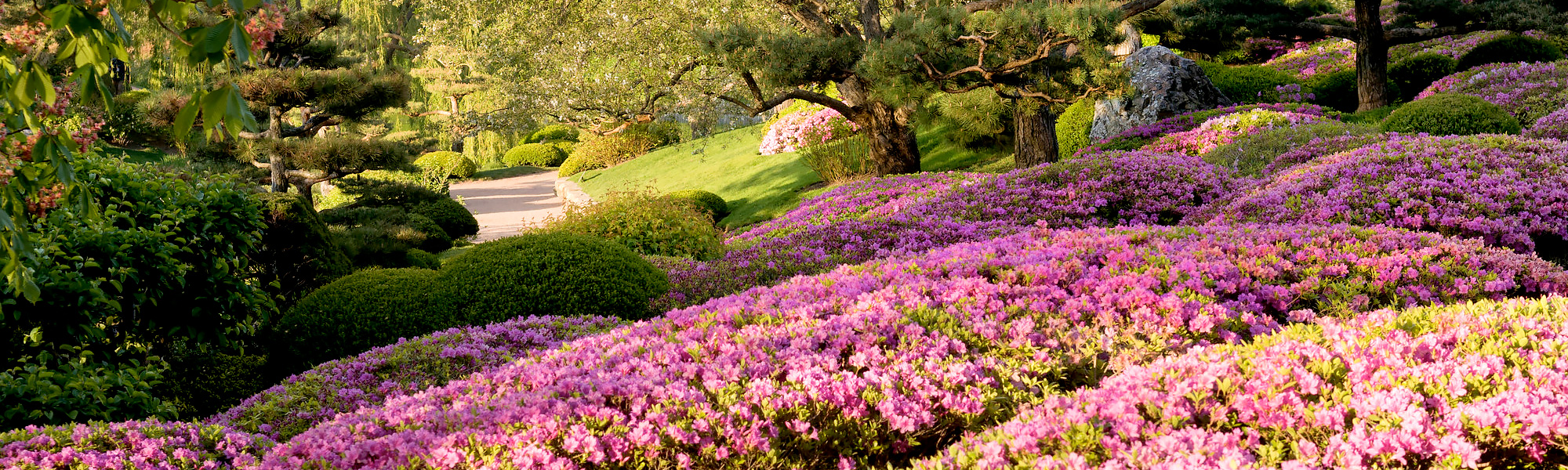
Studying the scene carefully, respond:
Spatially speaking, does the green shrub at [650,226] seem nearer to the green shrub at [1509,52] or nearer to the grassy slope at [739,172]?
the grassy slope at [739,172]

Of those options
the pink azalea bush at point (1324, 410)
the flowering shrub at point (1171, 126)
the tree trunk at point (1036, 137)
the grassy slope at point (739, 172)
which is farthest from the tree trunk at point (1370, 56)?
the pink azalea bush at point (1324, 410)

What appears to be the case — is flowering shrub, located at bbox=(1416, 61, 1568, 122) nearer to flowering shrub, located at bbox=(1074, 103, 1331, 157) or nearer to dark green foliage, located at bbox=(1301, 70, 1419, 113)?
flowering shrub, located at bbox=(1074, 103, 1331, 157)

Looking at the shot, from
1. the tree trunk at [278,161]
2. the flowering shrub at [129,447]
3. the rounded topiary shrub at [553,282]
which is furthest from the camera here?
the tree trunk at [278,161]

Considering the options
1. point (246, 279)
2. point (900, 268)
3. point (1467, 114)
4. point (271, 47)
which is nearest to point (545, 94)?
point (271, 47)

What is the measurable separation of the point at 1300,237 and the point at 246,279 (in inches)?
307

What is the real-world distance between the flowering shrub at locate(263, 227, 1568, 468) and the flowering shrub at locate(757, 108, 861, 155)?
1289cm

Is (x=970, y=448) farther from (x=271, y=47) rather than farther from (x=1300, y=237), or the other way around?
(x=271, y=47)

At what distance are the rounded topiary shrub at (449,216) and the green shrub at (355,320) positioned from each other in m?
9.47

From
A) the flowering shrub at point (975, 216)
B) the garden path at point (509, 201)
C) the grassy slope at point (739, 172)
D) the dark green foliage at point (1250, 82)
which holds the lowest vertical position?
the garden path at point (509, 201)

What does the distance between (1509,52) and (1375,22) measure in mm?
4423

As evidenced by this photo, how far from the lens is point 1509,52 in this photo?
51.8ft

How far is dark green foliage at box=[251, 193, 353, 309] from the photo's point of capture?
7887 millimetres

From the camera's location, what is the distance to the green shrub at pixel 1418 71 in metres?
15.9

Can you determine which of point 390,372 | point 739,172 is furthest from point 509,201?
point 390,372
